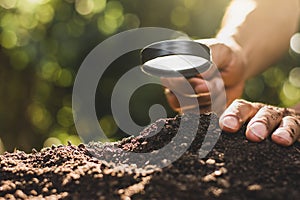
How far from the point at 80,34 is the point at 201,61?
3.04 meters

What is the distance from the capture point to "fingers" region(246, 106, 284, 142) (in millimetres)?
1365

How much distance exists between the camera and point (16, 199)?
1.12m

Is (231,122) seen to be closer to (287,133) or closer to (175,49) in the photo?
(287,133)

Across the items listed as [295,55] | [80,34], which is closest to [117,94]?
[80,34]

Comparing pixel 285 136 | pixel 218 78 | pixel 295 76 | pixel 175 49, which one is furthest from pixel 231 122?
pixel 295 76

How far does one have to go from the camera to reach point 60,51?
4.41 metres

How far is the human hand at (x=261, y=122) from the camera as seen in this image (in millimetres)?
1375

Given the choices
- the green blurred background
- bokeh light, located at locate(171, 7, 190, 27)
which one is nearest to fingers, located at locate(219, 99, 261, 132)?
the green blurred background

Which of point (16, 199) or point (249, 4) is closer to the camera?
point (16, 199)

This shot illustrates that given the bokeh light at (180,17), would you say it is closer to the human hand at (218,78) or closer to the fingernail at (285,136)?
the human hand at (218,78)

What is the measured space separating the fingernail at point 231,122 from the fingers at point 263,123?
41 millimetres

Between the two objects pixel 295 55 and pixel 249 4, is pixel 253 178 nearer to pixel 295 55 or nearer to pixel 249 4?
pixel 249 4

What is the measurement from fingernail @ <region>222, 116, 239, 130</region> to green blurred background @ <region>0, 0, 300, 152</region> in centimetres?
284

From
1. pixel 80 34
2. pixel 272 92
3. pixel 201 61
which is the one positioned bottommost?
pixel 272 92
